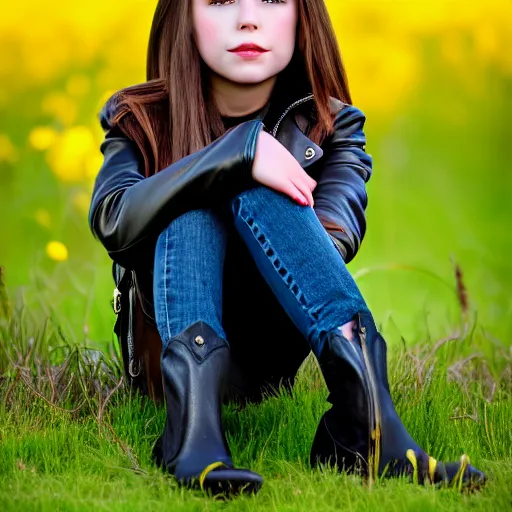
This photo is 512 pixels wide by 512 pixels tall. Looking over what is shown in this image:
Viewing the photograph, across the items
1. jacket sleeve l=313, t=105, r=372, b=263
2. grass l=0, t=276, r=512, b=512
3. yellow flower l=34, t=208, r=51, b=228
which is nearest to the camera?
grass l=0, t=276, r=512, b=512

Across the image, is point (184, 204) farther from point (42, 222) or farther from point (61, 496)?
point (42, 222)

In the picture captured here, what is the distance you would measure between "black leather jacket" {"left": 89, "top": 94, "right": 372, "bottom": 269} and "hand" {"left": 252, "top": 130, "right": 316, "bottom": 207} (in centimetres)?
2

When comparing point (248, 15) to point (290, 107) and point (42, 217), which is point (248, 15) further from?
point (42, 217)

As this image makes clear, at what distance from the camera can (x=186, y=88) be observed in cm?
258

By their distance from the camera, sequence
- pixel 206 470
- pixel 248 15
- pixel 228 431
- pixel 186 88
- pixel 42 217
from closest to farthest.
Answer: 1. pixel 206 470
2. pixel 228 431
3. pixel 248 15
4. pixel 186 88
5. pixel 42 217

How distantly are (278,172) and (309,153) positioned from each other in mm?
411

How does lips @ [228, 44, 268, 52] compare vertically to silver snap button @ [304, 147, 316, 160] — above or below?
above

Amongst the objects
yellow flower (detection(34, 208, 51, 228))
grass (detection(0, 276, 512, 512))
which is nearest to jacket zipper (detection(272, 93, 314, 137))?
grass (detection(0, 276, 512, 512))

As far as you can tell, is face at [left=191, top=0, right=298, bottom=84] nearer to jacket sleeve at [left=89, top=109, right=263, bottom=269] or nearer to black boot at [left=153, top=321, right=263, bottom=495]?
jacket sleeve at [left=89, top=109, right=263, bottom=269]

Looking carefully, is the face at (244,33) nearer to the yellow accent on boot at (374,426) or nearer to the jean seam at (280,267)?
the jean seam at (280,267)

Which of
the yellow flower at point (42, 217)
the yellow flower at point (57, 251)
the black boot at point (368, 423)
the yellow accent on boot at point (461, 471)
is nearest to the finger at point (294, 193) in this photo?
the black boot at point (368, 423)

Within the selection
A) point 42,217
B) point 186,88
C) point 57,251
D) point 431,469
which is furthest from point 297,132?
point 42,217

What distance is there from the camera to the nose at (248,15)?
2.47 m

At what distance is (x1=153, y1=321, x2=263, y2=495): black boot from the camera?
188 centimetres
